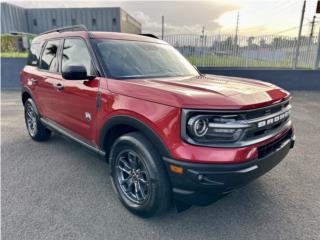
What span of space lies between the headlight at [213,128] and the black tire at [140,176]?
44 centimetres

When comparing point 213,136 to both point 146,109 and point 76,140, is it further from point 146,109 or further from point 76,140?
point 76,140

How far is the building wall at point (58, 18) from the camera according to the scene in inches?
1084

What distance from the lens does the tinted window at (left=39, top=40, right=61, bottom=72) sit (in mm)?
3639

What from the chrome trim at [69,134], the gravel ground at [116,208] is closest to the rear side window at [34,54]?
the chrome trim at [69,134]

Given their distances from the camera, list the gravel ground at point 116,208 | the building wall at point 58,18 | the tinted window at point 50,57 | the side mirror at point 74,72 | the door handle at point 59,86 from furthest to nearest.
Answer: the building wall at point 58,18 → the tinted window at point 50,57 → the door handle at point 59,86 → the side mirror at point 74,72 → the gravel ground at point 116,208

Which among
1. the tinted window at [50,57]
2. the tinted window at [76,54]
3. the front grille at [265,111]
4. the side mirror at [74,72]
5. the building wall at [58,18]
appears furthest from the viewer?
the building wall at [58,18]

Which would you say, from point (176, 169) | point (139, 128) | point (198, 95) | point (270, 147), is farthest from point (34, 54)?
point (270, 147)

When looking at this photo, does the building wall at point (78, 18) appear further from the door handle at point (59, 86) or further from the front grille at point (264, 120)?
the front grille at point (264, 120)

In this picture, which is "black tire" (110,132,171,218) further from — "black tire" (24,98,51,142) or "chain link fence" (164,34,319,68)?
"chain link fence" (164,34,319,68)

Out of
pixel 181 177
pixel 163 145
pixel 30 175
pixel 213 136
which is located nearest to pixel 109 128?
pixel 163 145

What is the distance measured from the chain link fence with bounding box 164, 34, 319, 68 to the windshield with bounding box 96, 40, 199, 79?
7704 millimetres

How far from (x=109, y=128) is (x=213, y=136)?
1.16 meters

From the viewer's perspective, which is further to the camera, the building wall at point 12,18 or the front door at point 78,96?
the building wall at point 12,18

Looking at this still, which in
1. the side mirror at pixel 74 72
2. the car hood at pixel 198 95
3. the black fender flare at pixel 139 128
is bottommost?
the black fender flare at pixel 139 128
